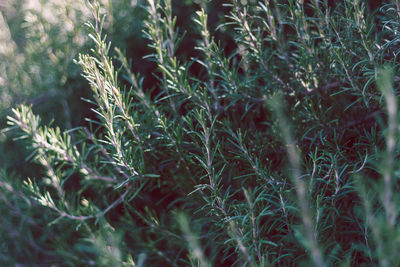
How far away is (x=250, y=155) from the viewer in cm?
95

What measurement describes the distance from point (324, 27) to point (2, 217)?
147 cm

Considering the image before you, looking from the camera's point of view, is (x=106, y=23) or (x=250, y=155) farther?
(x=106, y=23)

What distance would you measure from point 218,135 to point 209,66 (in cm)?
24

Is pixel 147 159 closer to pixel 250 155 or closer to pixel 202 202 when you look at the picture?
pixel 202 202

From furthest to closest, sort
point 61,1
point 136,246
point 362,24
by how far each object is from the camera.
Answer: point 61,1 < point 136,246 < point 362,24

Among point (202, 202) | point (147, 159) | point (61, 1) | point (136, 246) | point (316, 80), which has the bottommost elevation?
point (136, 246)

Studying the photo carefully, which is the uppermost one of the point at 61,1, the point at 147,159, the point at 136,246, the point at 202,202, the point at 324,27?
the point at 61,1

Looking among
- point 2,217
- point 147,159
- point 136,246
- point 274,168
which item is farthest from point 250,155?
point 2,217

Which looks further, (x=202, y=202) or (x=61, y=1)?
(x=61, y=1)

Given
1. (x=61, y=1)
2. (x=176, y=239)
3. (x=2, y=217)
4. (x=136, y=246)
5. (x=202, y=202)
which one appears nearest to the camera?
(x=202, y=202)

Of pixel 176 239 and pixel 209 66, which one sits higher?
pixel 209 66

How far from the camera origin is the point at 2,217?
4.38 ft

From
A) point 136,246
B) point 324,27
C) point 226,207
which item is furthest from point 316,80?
point 136,246

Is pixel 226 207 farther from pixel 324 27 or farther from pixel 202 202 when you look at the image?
pixel 324 27
